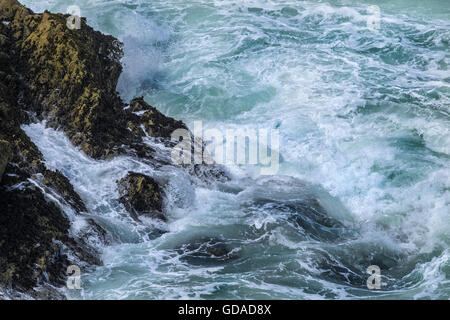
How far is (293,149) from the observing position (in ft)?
34.5

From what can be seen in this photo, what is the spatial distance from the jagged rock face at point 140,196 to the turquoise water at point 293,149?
179 mm

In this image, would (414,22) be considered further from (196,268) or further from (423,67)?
→ (196,268)

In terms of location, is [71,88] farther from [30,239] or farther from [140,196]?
[30,239]

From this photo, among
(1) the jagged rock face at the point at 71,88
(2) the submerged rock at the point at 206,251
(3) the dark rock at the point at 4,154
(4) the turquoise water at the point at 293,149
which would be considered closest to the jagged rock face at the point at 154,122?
(1) the jagged rock face at the point at 71,88

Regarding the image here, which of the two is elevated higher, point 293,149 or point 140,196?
point 293,149

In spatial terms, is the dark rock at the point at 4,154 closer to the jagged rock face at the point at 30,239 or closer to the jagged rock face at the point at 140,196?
the jagged rock face at the point at 30,239

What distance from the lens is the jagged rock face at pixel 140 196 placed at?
305 inches

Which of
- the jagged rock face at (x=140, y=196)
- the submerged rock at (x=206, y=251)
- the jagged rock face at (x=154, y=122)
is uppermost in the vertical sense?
the jagged rock face at (x=154, y=122)

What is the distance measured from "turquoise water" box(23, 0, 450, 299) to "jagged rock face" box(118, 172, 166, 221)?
18 cm

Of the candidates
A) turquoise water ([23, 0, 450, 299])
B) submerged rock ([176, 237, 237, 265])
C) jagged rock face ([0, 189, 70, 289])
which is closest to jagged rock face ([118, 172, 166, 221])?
turquoise water ([23, 0, 450, 299])

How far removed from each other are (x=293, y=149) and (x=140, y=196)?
12.3 ft

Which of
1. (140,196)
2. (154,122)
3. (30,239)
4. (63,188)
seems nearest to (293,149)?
(154,122)

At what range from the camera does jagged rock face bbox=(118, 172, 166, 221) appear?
775cm

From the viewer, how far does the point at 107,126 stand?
864 cm
